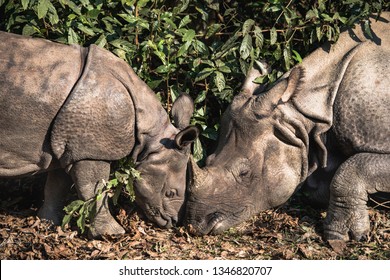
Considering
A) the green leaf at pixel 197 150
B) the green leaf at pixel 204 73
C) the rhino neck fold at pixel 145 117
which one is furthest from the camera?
the green leaf at pixel 197 150

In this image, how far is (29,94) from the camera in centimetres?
710

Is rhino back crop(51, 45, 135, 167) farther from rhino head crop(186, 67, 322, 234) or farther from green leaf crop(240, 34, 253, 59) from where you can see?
green leaf crop(240, 34, 253, 59)

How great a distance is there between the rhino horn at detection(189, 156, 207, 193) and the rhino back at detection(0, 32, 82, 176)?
4.44 feet

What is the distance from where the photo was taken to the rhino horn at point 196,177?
762 centimetres

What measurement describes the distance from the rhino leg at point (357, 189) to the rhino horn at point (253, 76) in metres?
1.26

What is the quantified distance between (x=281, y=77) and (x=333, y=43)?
25.2 inches

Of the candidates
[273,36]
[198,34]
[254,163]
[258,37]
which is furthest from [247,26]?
[254,163]

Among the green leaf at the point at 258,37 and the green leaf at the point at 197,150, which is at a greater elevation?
the green leaf at the point at 258,37

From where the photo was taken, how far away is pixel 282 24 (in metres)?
8.88

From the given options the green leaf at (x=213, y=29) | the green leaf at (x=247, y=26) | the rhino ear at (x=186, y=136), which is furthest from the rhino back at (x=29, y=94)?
the green leaf at (x=247, y=26)

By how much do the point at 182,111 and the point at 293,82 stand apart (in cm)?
114

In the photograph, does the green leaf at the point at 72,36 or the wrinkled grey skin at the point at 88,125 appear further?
the green leaf at the point at 72,36

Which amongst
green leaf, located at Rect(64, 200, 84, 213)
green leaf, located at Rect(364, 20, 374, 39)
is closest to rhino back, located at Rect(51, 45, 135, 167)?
green leaf, located at Rect(64, 200, 84, 213)

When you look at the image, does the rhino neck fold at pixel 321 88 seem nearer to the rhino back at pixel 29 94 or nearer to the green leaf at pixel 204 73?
the green leaf at pixel 204 73
